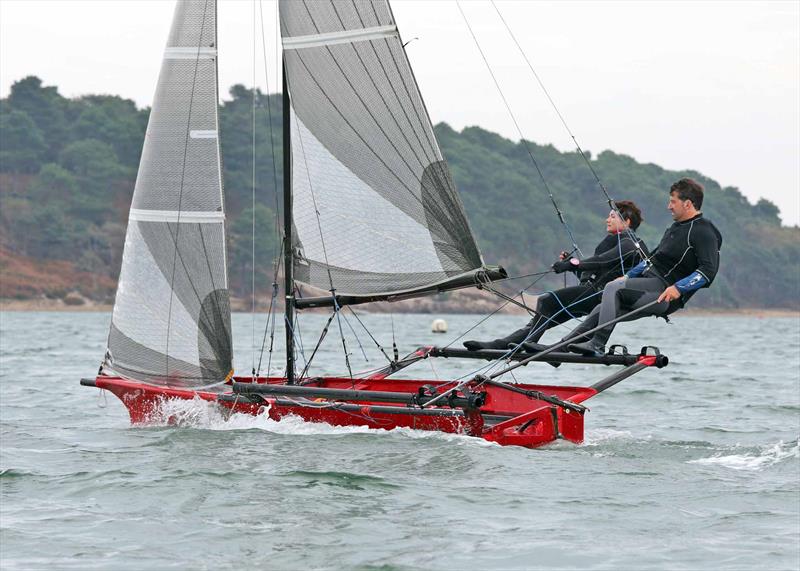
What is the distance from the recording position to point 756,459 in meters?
11.6

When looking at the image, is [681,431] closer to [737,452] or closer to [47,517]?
[737,452]

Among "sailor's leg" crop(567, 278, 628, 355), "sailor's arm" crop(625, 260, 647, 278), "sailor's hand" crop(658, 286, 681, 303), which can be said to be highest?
"sailor's arm" crop(625, 260, 647, 278)

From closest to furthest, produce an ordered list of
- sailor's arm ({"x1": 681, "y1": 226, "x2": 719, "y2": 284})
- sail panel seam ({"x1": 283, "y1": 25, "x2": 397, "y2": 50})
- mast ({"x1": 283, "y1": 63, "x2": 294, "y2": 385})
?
1. sailor's arm ({"x1": 681, "y1": 226, "x2": 719, "y2": 284})
2. sail panel seam ({"x1": 283, "y1": 25, "x2": 397, "y2": 50})
3. mast ({"x1": 283, "y1": 63, "x2": 294, "y2": 385})

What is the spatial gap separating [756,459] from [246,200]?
89121 millimetres

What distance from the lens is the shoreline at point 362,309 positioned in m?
80.5

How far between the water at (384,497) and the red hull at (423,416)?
0.12m

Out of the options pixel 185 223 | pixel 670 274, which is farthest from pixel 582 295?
pixel 185 223

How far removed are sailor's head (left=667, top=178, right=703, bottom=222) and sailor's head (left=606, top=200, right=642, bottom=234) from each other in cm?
65

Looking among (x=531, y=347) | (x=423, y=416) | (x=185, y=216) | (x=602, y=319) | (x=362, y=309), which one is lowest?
(x=362, y=309)

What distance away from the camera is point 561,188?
12519cm

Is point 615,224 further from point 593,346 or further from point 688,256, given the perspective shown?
point 593,346

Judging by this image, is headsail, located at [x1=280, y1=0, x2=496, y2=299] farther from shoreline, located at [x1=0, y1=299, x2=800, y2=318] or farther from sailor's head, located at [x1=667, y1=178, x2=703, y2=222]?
shoreline, located at [x1=0, y1=299, x2=800, y2=318]

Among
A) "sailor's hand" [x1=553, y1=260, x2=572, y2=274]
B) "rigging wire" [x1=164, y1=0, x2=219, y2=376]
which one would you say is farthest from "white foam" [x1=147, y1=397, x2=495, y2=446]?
"sailor's hand" [x1=553, y1=260, x2=572, y2=274]

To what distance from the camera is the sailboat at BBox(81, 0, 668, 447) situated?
1210cm
